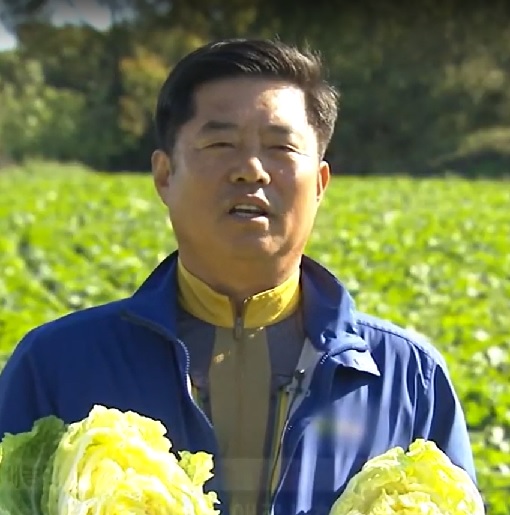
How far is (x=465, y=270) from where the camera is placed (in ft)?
38.3

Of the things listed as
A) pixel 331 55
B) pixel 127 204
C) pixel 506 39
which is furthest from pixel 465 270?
pixel 506 39

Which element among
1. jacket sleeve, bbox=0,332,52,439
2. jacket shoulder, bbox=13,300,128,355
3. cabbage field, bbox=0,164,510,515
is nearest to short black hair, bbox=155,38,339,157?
jacket shoulder, bbox=13,300,128,355

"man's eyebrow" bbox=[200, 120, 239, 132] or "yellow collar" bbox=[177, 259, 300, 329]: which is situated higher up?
"man's eyebrow" bbox=[200, 120, 239, 132]

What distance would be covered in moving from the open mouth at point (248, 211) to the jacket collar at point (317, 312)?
0.24 metres

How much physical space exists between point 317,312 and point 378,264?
981cm

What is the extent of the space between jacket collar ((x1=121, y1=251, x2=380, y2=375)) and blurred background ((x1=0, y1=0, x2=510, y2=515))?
3022 mm

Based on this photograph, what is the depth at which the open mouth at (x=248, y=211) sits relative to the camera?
210 cm

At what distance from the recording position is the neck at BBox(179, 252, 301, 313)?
218 cm

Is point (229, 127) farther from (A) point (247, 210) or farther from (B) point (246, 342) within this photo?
(B) point (246, 342)

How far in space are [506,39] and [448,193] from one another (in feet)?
96.1

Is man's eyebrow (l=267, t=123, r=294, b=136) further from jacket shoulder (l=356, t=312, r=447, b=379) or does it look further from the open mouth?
jacket shoulder (l=356, t=312, r=447, b=379)

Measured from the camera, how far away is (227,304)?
2.21 meters

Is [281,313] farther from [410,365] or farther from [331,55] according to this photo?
[331,55]

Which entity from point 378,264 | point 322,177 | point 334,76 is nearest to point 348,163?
point 334,76
